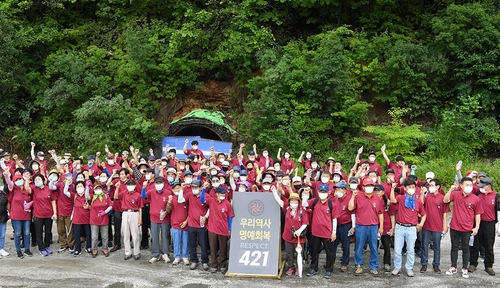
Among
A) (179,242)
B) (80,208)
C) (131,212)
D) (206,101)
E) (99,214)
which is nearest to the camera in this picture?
(179,242)

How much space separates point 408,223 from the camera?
9094 mm

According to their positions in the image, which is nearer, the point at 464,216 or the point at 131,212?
the point at 464,216

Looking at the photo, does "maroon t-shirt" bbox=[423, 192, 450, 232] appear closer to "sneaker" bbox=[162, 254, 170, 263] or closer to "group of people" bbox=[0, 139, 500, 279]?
"group of people" bbox=[0, 139, 500, 279]

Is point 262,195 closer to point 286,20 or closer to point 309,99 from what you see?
point 309,99

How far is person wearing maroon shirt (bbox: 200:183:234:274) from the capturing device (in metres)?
9.43

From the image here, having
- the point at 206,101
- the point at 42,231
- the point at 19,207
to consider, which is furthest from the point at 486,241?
the point at 206,101

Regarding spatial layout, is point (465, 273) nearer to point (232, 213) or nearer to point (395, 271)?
point (395, 271)

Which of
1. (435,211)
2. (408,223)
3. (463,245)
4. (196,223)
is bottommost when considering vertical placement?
(463,245)

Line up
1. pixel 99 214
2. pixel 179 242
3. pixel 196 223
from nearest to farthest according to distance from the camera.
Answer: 1. pixel 196 223
2. pixel 179 242
3. pixel 99 214

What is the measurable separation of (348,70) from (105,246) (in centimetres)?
1344

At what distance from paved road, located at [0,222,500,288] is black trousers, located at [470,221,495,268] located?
293 millimetres

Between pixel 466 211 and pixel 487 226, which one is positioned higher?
pixel 466 211

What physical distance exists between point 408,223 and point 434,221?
2.05 feet

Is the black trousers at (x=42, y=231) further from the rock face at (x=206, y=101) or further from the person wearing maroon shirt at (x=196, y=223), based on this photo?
the rock face at (x=206, y=101)
